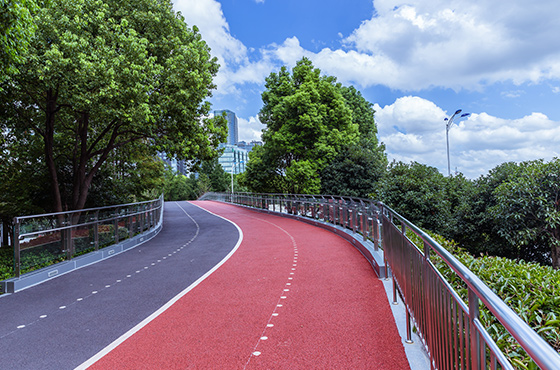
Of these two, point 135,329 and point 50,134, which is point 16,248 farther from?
point 50,134

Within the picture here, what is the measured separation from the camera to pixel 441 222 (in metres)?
15.1

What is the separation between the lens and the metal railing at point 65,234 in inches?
308

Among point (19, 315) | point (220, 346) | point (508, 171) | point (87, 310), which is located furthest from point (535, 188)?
point (19, 315)

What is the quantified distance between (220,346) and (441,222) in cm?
1316

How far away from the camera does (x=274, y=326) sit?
476cm

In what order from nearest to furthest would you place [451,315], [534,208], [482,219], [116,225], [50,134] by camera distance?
1. [451,315]
2. [116,225]
3. [534,208]
4. [50,134]
5. [482,219]

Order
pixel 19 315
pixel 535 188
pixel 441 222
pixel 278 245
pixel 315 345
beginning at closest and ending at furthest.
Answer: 1. pixel 315 345
2. pixel 19 315
3. pixel 278 245
4. pixel 535 188
5. pixel 441 222

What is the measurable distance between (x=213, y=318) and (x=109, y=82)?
8660 mm

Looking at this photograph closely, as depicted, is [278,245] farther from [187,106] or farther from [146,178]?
[146,178]

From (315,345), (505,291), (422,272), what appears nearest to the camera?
(422,272)

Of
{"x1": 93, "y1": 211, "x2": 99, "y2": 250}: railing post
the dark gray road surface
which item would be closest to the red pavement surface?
the dark gray road surface

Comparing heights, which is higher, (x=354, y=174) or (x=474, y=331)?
(x=354, y=174)

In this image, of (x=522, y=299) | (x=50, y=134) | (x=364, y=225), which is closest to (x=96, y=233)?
(x=50, y=134)

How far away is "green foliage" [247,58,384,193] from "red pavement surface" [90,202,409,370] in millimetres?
17458
